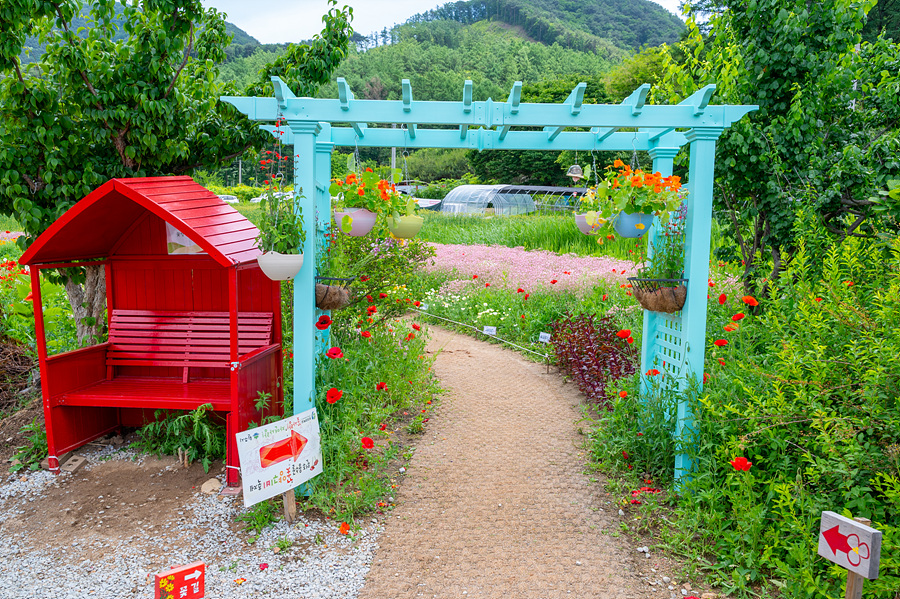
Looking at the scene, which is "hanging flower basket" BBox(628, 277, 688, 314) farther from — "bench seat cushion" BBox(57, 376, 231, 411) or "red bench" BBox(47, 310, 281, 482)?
"bench seat cushion" BBox(57, 376, 231, 411)

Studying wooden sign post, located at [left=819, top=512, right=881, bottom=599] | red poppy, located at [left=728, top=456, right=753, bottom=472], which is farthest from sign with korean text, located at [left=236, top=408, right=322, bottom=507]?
wooden sign post, located at [left=819, top=512, right=881, bottom=599]

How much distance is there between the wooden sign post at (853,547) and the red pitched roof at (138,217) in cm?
337

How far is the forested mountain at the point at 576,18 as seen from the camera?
77.0m

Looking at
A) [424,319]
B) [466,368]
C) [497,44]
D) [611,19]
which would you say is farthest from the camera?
[611,19]

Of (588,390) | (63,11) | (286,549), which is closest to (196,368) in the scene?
(286,549)

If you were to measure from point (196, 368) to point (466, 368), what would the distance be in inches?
122

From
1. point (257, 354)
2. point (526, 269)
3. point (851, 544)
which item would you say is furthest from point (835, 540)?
point (526, 269)

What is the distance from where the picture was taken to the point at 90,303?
16.4 ft

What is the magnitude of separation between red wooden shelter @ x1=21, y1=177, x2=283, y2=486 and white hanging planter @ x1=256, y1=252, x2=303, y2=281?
1.41ft

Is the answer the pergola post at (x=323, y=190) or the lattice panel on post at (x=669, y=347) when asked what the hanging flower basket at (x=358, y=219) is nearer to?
the pergola post at (x=323, y=190)

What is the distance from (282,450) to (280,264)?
A: 3.53 ft

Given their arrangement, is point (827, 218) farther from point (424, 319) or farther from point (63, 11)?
point (63, 11)

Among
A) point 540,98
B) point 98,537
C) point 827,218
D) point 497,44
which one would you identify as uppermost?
point 497,44

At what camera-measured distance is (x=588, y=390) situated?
210 inches
